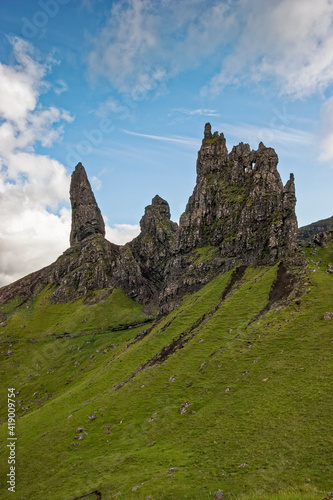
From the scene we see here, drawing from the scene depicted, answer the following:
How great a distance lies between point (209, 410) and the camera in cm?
6209

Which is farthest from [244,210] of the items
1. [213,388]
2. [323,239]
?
[213,388]

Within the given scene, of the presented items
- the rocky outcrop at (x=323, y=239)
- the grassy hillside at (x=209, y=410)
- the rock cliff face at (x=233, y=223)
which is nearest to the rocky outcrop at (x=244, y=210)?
the rock cliff face at (x=233, y=223)

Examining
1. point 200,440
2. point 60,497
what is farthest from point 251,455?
point 60,497

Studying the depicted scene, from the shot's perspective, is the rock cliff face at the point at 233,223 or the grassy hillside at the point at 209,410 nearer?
the grassy hillside at the point at 209,410

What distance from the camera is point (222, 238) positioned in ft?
538

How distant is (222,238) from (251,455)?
5032 inches

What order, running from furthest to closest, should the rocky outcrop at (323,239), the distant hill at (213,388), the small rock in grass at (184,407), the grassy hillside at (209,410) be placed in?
the rocky outcrop at (323,239) < the small rock in grass at (184,407) < the distant hill at (213,388) < the grassy hillside at (209,410)

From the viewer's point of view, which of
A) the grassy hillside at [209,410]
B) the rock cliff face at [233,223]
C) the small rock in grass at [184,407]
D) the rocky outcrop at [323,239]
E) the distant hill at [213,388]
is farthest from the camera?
the rock cliff face at [233,223]

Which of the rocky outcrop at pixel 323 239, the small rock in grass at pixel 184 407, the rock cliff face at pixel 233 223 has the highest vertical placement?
the rock cliff face at pixel 233 223

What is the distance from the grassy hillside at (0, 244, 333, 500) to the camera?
40906 mm

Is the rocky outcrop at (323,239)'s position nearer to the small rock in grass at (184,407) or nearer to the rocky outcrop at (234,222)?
the rocky outcrop at (234,222)

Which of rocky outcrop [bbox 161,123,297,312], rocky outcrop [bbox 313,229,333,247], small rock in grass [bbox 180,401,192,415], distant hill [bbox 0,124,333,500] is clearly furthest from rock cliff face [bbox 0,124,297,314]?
small rock in grass [bbox 180,401,192,415]

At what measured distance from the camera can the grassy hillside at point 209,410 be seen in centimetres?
4091

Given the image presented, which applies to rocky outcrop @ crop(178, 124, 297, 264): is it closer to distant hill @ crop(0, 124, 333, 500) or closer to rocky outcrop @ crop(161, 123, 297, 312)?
rocky outcrop @ crop(161, 123, 297, 312)
